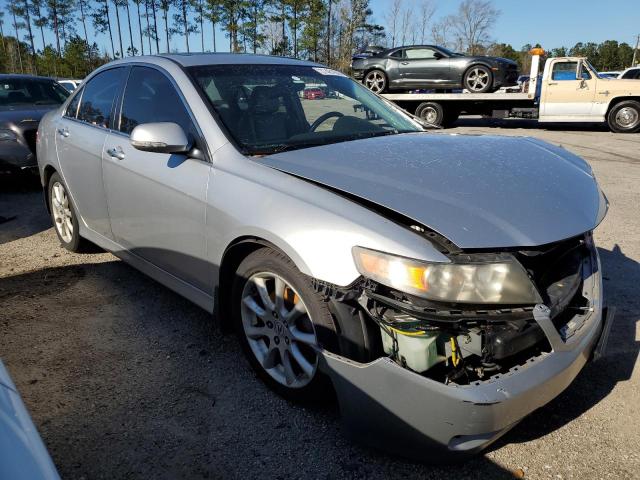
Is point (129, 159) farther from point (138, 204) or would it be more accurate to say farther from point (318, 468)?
point (318, 468)

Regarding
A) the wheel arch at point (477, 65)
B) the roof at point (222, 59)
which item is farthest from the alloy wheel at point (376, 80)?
the roof at point (222, 59)

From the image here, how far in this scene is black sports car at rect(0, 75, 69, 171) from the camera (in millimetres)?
7012

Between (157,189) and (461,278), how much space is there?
188 cm

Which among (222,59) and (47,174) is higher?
(222,59)

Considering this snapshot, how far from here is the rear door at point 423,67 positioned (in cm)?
1529

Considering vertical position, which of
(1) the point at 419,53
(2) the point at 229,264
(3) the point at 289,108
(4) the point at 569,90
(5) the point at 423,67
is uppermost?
(1) the point at 419,53

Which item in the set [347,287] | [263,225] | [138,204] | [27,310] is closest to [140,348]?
[138,204]

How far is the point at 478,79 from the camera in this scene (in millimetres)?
14984

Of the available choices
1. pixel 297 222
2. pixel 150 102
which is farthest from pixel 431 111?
pixel 297 222

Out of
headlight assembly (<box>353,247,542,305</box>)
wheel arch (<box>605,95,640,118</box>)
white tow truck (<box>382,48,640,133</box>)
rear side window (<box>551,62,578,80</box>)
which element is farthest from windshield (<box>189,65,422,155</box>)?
wheel arch (<box>605,95,640,118</box>)

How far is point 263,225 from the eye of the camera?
2268 millimetres

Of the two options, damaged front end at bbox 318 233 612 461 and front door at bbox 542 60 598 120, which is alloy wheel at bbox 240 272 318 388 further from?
front door at bbox 542 60 598 120

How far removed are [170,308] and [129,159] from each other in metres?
1.05

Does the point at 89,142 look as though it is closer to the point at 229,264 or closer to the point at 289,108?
the point at 289,108
